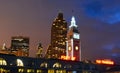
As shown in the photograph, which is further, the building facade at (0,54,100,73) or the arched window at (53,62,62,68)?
the arched window at (53,62,62,68)

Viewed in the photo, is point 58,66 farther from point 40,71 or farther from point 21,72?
point 21,72

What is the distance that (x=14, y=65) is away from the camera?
17238cm

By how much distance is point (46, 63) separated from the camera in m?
186

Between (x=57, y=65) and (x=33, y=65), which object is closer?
(x=33, y=65)

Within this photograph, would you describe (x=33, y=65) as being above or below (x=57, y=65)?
below

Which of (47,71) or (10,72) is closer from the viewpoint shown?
(10,72)

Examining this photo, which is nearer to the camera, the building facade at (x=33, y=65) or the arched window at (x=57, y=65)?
the building facade at (x=33, y=65)

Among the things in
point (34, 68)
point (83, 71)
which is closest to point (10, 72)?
point (34, 68)

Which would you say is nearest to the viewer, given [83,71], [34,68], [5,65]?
[5,65]

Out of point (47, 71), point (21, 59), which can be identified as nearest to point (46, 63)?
point (47, 71)

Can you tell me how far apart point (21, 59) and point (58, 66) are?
25.6 m

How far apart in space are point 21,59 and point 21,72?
24.0ft

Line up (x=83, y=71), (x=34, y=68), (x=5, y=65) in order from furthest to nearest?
(x=83, y=71)
(x=34, y=68)
(x=5, y=65)

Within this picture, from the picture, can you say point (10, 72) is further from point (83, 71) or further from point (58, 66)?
point (83, 71)
